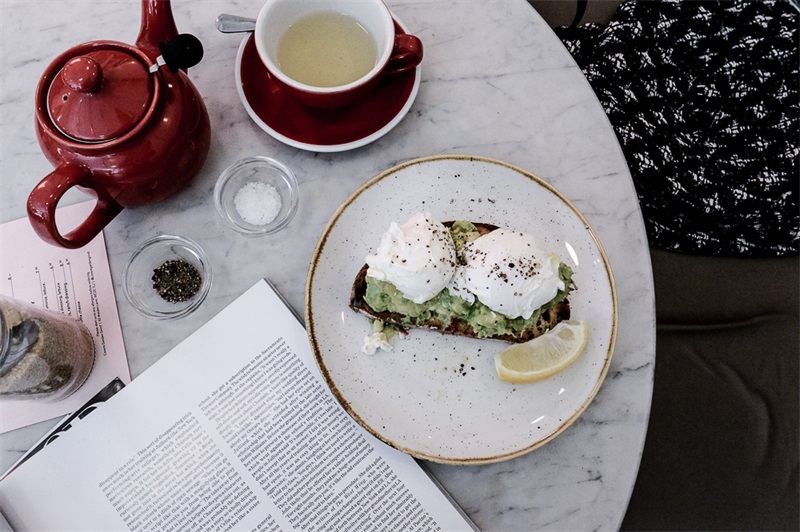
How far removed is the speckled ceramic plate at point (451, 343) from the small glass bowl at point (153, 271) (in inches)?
9.1

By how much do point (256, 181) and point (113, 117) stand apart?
0.34 m

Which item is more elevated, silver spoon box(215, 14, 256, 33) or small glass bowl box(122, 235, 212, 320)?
silver spoon box(215, 14, 256, 33)

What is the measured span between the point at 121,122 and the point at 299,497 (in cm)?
69

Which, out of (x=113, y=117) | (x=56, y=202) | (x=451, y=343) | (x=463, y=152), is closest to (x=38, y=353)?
(x=56, y=202)

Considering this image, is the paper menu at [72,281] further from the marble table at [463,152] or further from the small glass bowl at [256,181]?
the small glass bowl at [256,181]

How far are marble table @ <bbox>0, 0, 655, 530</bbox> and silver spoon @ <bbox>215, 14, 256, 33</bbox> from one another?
109mm

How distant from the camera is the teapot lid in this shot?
0.88 meters

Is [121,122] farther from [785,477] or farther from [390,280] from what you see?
[785,477]

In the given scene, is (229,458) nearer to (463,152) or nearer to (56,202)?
(56,202)

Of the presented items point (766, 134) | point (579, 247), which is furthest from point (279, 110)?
point (766, 134)

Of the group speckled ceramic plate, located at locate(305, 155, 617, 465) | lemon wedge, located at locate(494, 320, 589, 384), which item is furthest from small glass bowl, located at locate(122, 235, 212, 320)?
lemon wedge, located at locate(494, 320, 589, 384)

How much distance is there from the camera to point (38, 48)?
1.18 m

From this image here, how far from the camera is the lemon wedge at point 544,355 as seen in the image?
3.44 ft

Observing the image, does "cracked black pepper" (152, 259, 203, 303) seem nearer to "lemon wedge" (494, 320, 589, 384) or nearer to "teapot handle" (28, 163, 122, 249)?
"teapot handle" (28, 163, 122, 249)
